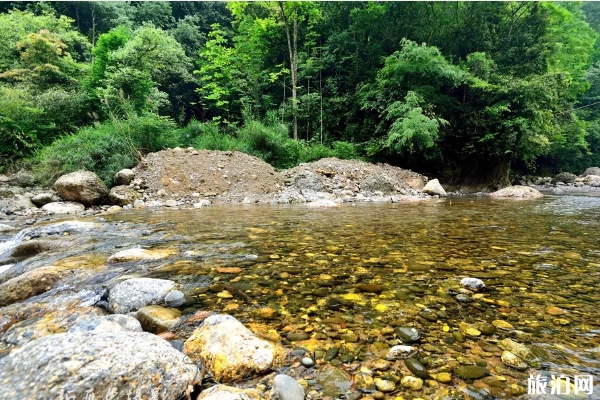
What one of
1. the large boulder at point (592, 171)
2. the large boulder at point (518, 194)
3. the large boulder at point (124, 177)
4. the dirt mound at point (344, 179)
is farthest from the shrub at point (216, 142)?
the large boulder at point (592, 171)

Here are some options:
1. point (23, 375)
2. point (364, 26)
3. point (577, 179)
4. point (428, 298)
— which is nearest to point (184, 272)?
point (23, 375)

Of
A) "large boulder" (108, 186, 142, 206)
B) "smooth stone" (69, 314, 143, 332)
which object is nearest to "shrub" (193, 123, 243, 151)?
"large boulder" (108, 186, 142, 206)

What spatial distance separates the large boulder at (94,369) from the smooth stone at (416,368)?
A: 988 mm

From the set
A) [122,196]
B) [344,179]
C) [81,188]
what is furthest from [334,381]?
[344,179]

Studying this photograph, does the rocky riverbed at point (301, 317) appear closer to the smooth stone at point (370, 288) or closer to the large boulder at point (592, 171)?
the smooth stone at point (370, 288)

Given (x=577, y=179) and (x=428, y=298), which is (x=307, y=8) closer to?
(x=428, y=298)

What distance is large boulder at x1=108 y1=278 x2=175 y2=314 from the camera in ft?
6.75

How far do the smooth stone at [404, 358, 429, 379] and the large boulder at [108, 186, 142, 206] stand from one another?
9086mm

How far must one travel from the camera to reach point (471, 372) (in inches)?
52.3

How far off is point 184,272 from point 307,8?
61.0 ft

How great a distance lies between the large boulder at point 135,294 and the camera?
2057 millimetres

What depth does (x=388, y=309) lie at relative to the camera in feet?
6.39

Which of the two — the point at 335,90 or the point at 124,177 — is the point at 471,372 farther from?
the point at 335,90

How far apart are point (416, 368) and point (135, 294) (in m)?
1.89
